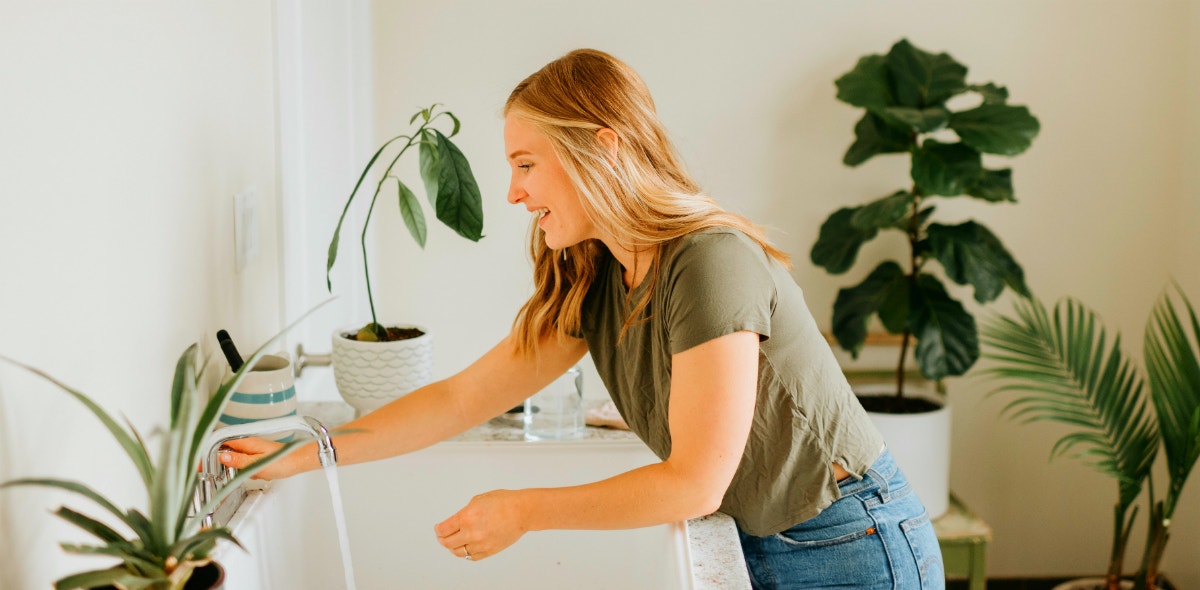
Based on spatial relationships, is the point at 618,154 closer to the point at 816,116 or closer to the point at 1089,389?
the point at 816,116

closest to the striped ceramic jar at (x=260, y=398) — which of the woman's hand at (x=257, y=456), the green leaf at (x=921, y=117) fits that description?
the woman's hand at (x=257, y=456)

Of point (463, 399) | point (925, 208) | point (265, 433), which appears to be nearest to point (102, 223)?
point (265, 433)

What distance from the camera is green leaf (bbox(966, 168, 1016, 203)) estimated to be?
2.40 meters

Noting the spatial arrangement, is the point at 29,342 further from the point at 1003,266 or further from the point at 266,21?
the point at 1003,266

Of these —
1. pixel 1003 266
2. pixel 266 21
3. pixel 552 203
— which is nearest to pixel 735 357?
pixel 552 203

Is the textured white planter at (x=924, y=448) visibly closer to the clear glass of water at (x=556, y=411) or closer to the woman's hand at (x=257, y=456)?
the clear glass of water at (x=556, y=411)

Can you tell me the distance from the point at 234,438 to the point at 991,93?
6.10 ft

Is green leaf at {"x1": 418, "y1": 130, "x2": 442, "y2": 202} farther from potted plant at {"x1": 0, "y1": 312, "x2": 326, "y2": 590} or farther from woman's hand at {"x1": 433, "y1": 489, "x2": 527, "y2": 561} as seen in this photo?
potted plant at {"x1": 0, "y1": 312, "x2": 326, "y2": 590}

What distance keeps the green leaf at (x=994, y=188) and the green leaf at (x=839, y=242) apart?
24 cm

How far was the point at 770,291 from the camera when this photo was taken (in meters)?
1.24

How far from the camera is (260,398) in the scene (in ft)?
4.50

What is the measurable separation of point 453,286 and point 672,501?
5.40 feet

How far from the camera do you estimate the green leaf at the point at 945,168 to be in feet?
7.64

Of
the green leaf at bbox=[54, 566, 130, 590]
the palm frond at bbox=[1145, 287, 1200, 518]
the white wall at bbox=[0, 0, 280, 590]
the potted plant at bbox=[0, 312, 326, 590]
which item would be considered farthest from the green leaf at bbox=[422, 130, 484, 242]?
the palm frond at bbox=[1145, 287, 1200, 518]
